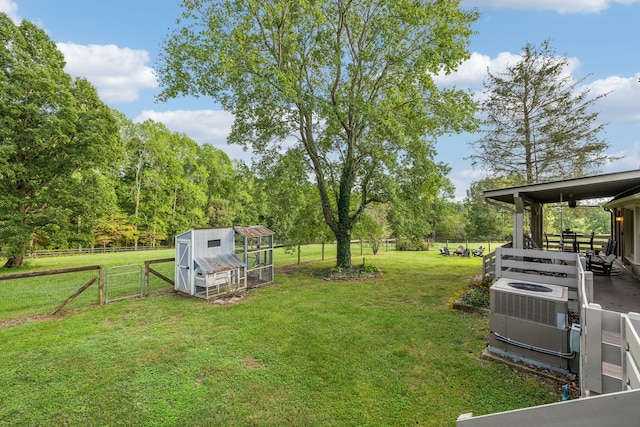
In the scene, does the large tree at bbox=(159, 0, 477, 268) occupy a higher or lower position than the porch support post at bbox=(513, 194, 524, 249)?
higher

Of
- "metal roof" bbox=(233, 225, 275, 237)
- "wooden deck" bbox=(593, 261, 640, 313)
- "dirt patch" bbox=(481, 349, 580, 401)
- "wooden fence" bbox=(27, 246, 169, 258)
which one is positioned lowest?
"wooden fence" bbox=(27, 246, 169, 258)

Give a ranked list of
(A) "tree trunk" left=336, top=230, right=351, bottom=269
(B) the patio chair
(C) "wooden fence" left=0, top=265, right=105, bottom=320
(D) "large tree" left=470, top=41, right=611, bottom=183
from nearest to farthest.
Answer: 1. (C) "wooden fence" left=0, top=265, right=105, bottom=320
2. (B) the patio chair
3. (A) "tree trunk" left=336, top=230, right=351, bottom=269
4. (D) "large tree" left=470, top=41, right=611, bottom=183

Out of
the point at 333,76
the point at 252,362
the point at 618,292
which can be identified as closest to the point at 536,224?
the point at 618,292

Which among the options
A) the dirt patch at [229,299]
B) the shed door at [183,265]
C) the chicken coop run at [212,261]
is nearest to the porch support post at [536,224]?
the chicken coop run at [212,261]

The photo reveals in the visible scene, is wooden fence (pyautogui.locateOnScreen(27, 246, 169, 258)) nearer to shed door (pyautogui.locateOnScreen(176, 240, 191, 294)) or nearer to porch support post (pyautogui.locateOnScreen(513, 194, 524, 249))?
shed door (pyautogui.locateOnScreen(176, 240, 191, 294))

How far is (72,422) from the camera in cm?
346

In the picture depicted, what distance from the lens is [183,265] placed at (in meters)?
9.48

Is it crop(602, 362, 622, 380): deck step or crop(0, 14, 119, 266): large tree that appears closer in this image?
crop(602, 362, 622, 380): deck step

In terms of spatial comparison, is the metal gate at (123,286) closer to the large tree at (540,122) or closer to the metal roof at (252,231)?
the metal roof at (252,231)

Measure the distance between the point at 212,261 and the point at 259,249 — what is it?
77.9 inches

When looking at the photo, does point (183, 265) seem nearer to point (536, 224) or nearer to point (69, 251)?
point (536, 224)

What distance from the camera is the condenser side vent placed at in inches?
166

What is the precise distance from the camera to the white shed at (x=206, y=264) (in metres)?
9.13

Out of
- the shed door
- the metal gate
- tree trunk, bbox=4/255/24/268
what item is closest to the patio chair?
the shed door
